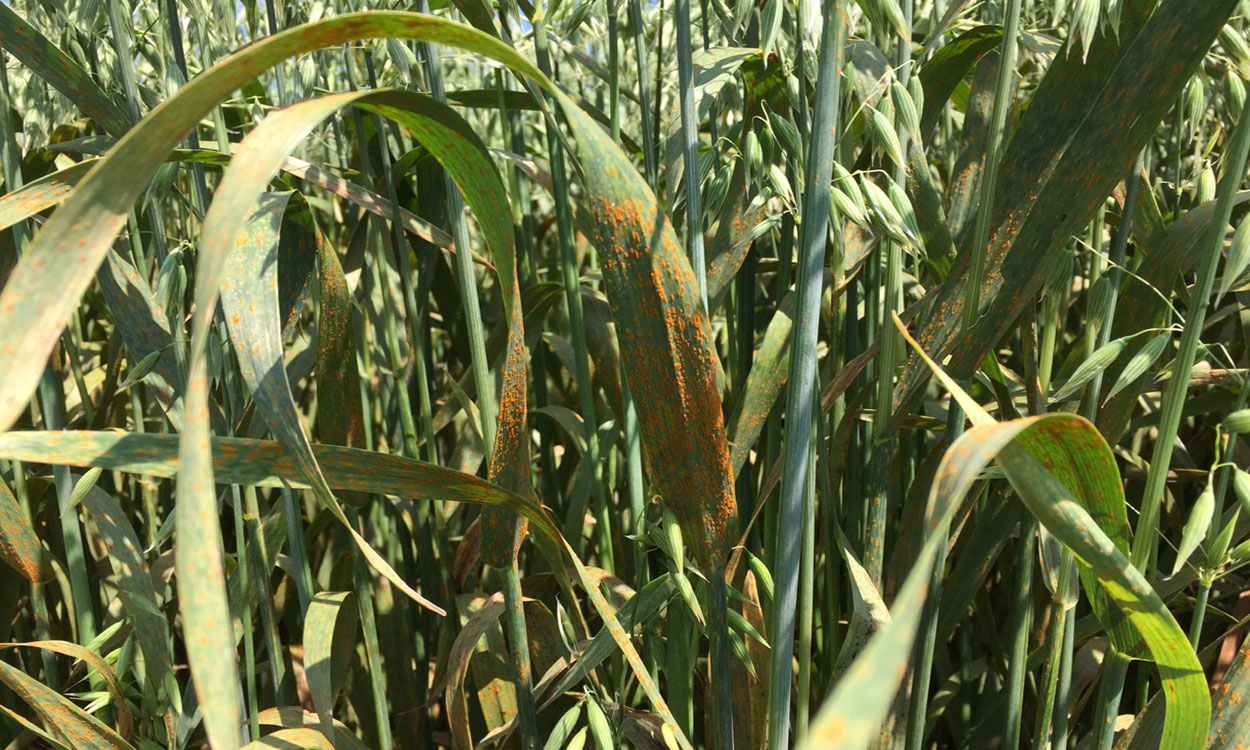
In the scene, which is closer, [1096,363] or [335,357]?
[1096,363]

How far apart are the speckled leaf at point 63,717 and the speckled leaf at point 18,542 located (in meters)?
0.13

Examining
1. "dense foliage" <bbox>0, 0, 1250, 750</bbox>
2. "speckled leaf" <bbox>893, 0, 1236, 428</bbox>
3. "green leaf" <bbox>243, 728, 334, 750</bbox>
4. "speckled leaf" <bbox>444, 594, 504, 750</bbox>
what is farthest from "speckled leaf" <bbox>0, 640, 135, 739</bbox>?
"speckled leaf" <bbox>893, 0, 1236, 428</bbox>

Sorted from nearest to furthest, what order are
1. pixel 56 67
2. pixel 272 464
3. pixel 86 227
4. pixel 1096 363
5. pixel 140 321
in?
pixel 86 227 < pixel 272 464 < pixel 1096 363 < pixel 56 67 < pixel 140 321

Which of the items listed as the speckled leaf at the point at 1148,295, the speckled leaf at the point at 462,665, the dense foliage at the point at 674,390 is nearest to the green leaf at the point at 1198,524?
the dense foliage at the point at 674,390

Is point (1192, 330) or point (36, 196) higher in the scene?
point (36, 196)

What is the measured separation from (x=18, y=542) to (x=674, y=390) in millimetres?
705

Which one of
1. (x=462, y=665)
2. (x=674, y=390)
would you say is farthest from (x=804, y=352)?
(x=462, y=665)

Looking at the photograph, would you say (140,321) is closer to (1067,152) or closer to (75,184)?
(75,184)

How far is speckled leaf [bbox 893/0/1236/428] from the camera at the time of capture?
1.78 feet

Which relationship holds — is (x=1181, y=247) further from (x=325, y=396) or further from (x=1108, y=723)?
(x=325, y=396)

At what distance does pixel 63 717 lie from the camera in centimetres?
82

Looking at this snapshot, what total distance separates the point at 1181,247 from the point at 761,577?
1.45 feet

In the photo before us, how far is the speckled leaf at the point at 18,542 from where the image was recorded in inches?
34.3

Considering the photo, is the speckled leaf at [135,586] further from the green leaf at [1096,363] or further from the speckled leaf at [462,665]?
the green leaf at [1096,363]
